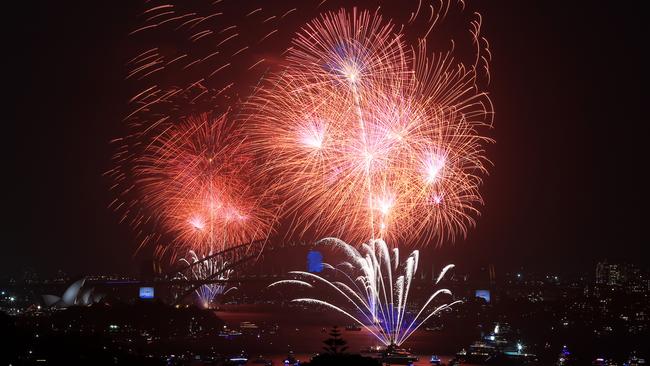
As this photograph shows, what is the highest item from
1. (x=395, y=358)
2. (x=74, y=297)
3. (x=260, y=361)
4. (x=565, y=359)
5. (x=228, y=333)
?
(x=74, y=297)

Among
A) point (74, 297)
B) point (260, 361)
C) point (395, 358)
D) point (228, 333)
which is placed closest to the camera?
point (395, 358)

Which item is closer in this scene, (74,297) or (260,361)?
(260,361)

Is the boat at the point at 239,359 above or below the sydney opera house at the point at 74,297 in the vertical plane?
below

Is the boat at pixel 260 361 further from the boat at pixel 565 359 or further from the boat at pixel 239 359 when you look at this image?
the boat at pixel 565 359

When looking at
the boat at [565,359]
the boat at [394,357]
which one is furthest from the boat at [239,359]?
the boat at [565,359]

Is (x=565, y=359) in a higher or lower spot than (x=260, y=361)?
lower

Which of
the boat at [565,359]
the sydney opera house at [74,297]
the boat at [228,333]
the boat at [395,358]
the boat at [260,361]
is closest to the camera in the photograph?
the boat at [395,358]

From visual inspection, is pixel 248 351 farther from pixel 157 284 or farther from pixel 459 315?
pixel 459 315

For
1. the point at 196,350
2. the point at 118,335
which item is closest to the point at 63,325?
the point at 118,335

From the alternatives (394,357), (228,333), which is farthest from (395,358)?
(228,333)

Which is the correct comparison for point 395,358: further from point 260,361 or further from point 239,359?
point 239,359

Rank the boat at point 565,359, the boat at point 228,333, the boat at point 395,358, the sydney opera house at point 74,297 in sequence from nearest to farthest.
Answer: the boat at point 395,358, the boat at point 565,359, the boat at point 228,333, the sydney opera house at point 74,297

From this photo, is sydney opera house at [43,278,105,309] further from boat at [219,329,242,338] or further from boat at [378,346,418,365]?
boat at [378,346,418,365]
